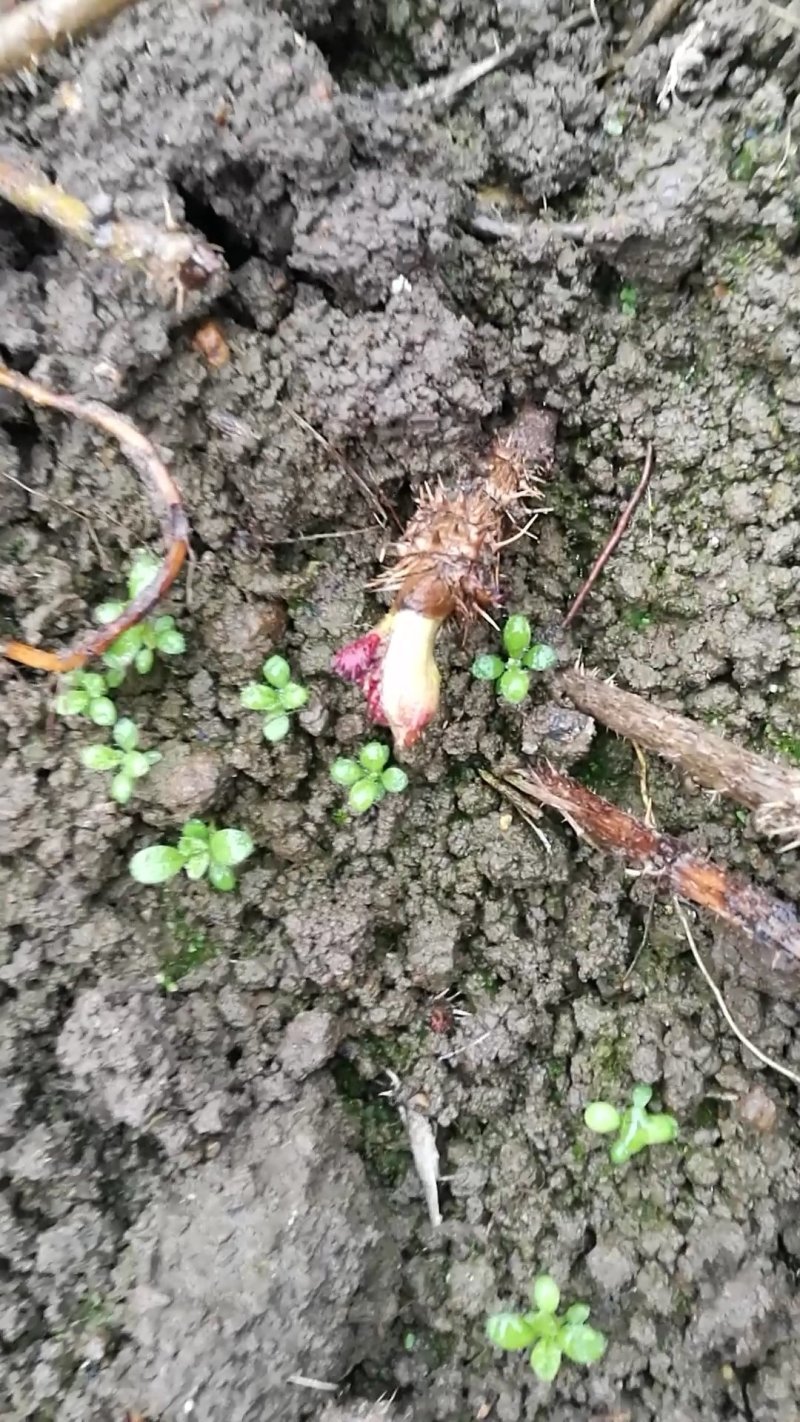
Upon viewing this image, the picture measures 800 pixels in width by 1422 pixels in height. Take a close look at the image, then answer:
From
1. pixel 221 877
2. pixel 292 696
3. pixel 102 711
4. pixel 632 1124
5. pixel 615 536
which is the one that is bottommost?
pixel 632 1124

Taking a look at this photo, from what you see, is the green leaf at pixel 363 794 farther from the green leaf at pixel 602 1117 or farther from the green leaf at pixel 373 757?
the green leaf at pixel 602 1117

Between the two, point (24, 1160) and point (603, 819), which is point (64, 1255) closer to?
point (24, 1160)

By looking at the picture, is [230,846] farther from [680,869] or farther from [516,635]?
[680,869]

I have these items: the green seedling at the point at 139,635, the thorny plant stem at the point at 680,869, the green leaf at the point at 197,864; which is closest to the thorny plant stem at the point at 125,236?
the green seedling at the point at 139,635

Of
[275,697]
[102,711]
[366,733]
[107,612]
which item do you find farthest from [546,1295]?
[107,612]

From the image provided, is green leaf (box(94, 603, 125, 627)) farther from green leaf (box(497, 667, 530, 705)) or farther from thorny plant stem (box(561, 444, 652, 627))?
thorny plant stem (box(561, 444, 652, 627))
